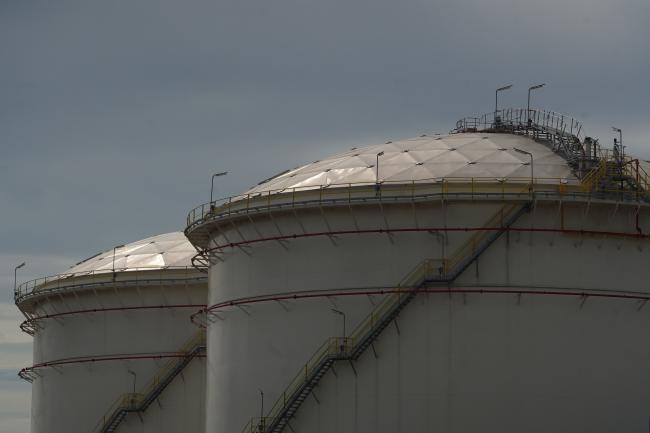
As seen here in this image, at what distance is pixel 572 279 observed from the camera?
5047cm

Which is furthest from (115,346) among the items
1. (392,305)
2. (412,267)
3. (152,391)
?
(412,267)

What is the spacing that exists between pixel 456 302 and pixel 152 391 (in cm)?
2063

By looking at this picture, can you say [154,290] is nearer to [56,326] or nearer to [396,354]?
[56,326]

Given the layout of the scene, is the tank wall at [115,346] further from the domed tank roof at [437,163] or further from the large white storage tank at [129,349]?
the domed tank roof at [437,163]

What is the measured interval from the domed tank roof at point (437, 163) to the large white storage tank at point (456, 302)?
13 centimetres

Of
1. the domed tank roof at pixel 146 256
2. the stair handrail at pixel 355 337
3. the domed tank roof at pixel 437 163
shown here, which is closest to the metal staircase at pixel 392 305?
the stair handrail at pixel 355 337

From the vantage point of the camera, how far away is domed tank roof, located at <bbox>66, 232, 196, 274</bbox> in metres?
67.6

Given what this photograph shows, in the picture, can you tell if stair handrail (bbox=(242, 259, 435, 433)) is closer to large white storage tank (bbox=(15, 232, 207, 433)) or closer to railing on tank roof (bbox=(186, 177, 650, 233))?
railing on tank roof (bbox=(186, 177, 650, 233))

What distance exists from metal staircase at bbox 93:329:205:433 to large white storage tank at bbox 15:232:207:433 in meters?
0.05

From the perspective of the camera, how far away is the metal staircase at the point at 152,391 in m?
65.3

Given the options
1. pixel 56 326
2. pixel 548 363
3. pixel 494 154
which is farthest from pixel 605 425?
pixel 56 326

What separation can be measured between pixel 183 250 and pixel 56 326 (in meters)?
7.30

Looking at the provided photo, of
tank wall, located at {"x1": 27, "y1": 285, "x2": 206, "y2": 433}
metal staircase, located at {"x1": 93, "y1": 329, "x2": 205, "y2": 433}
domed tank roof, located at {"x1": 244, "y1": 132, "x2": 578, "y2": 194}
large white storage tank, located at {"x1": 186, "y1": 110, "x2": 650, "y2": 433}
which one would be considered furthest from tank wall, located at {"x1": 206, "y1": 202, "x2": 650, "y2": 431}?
tank wall, located at {"x1": 27, "y1": 285, "x2": 206, "y2": 433}

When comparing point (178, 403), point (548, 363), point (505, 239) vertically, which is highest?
point (505, 239)
